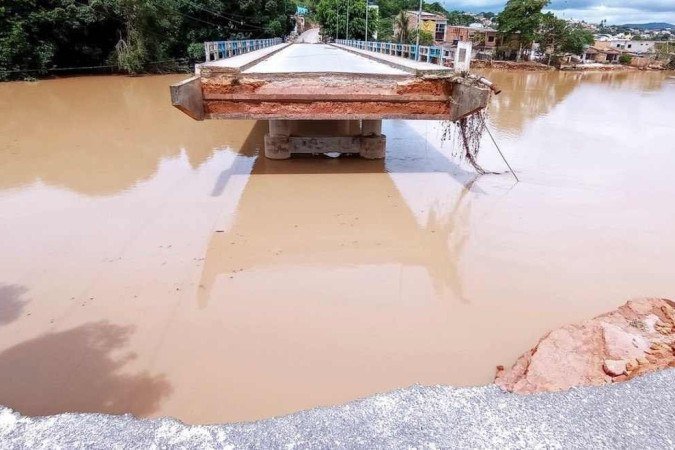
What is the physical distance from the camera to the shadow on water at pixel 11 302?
4.18m

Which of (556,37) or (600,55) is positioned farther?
(600,55)

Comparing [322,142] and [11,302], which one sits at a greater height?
[322,142]

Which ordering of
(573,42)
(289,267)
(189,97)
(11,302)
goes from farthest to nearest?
(573,42), (189,97), (289,267), (11,302)

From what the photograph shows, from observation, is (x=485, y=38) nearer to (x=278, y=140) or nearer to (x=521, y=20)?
(x=521, y=20)

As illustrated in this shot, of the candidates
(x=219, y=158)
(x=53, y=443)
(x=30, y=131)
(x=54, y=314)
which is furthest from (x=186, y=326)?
(x=30, y=131)

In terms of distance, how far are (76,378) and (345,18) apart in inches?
1979

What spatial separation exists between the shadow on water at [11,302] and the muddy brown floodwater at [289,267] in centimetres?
3

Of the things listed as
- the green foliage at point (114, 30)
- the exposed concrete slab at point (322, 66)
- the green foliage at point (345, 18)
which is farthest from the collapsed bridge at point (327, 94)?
the green foliage at point (345, 18)

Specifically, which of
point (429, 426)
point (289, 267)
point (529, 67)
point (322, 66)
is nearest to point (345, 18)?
point (529, 67)

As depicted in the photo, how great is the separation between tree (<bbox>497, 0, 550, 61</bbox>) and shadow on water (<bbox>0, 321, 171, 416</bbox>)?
55137 mm

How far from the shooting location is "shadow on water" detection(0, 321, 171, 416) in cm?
324

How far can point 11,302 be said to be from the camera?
439 cm

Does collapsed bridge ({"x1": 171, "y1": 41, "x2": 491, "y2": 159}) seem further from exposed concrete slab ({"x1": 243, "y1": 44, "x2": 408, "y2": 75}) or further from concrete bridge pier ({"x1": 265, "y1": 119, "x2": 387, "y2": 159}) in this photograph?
concrete bridge pier ({"x1": 265, "y1": 119, "x2": 387, "y2": 159})

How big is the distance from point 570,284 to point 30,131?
13215 millimetres
